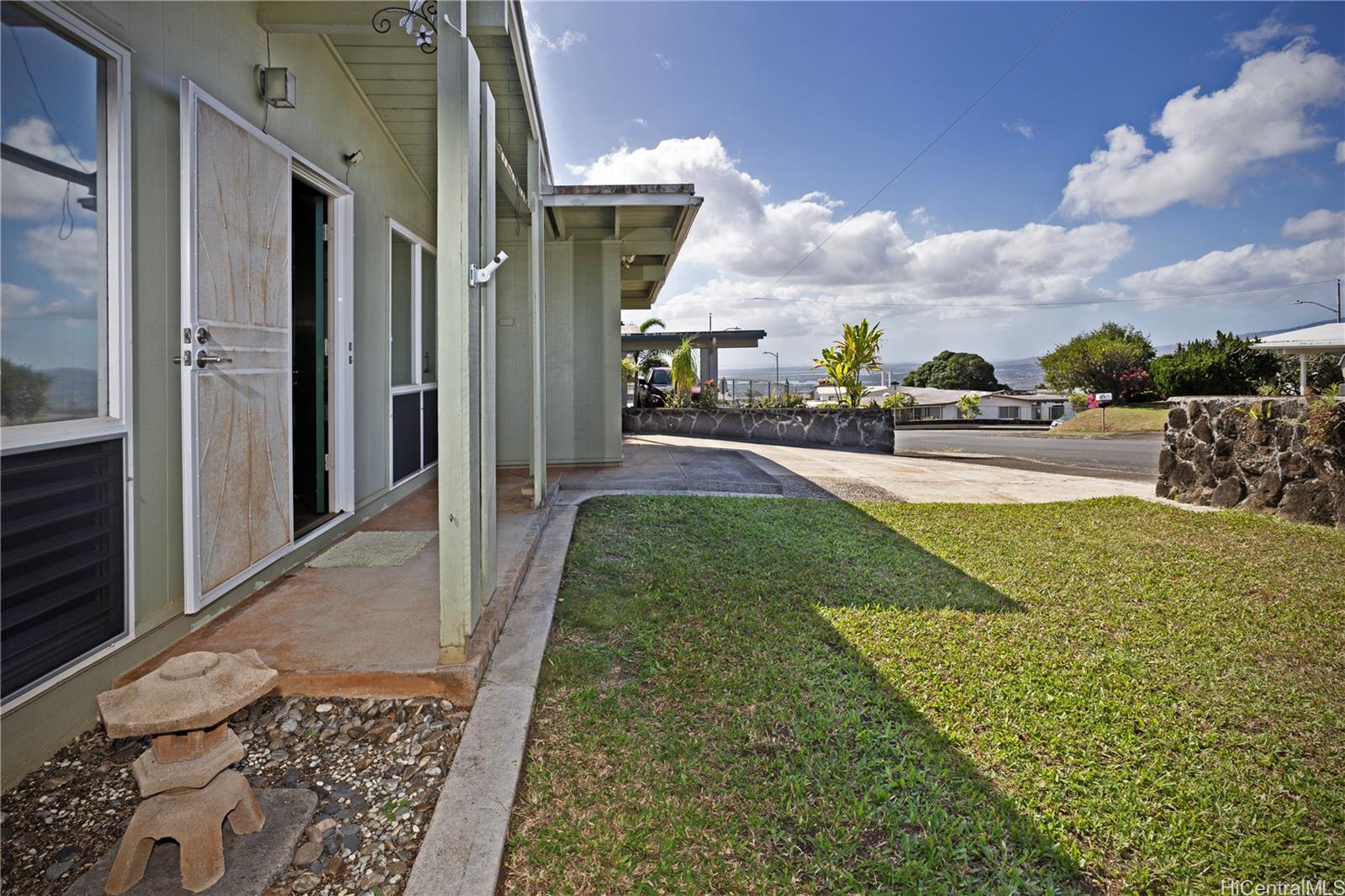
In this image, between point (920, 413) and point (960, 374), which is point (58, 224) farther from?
point (960, 374)

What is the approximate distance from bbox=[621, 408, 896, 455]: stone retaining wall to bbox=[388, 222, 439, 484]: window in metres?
7.59

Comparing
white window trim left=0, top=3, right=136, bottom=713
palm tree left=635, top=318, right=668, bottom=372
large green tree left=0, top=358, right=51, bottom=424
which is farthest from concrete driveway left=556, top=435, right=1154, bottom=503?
palm tree left=635, top=318, right=668, bottom=372

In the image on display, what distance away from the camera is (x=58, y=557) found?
82.2 inches

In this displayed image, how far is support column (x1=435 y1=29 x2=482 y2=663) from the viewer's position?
239 cm

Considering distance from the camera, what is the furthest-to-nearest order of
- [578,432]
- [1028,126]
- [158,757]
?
[1028,126] < [578,432] < [158,757]

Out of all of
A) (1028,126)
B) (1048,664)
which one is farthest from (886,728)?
(1028,126)

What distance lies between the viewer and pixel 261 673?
5.72ft

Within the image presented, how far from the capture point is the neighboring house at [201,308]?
2031mm

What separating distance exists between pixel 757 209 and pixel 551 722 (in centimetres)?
2642

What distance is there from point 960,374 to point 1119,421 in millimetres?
39228

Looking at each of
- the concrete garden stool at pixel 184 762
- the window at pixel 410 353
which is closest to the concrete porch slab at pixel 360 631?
the concrete garden stool at pixel 184 762

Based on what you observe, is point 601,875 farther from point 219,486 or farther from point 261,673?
point 219,486

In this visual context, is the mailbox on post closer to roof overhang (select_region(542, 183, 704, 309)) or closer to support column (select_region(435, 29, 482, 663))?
roof overhang (select_region(542, 183, 704, 309))

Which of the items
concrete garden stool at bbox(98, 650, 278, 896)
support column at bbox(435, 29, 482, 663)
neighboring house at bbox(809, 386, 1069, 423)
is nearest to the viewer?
concrete garden stool at bbox(98, 650, 278, 896)
